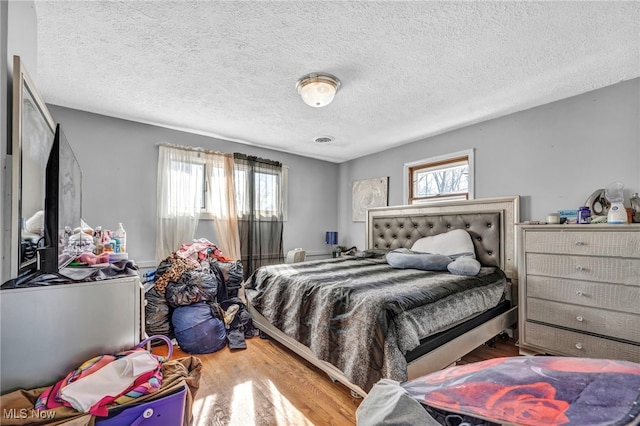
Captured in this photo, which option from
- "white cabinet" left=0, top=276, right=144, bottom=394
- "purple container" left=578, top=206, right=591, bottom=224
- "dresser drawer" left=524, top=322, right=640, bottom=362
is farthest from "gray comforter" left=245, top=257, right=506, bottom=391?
"white cabinet" left=0, top=276, right=144, bottom=394

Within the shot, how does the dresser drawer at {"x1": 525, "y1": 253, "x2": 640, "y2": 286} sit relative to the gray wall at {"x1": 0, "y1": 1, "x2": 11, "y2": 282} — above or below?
below

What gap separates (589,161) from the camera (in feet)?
7.43

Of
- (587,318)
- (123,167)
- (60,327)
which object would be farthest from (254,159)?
(587,318)

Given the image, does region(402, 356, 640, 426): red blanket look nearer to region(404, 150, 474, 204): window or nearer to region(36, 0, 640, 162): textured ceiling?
region(36, 0, 640, 162): textured ceiling

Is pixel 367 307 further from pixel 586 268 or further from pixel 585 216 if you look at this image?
pixel 585 216

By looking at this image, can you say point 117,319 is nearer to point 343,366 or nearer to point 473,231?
point 343,366

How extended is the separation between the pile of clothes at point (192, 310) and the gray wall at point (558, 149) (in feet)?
9.55

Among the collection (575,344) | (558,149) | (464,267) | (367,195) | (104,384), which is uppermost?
(558,149)

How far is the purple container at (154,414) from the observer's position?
0.92 meters

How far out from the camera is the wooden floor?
1.51 metres

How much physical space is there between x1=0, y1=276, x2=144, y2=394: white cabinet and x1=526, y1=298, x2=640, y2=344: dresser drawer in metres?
2.77

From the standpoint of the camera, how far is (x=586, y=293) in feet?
6.39

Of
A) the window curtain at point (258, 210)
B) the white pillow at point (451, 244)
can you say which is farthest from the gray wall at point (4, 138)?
the white pillow at point (451, 244)

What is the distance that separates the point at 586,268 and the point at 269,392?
2385 mm
